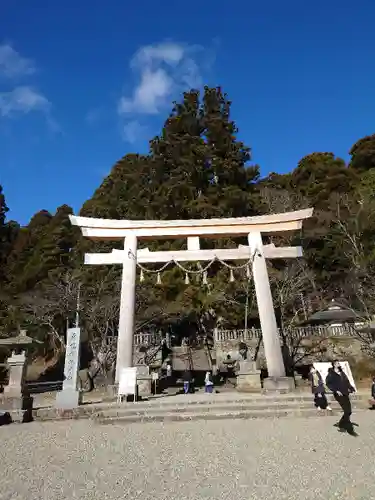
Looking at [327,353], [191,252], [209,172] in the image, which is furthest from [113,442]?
[209,172]

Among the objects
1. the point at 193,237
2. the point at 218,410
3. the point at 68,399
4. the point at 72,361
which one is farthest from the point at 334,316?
the point at 68,399

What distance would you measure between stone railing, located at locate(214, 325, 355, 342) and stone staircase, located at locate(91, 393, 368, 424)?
10109 mm

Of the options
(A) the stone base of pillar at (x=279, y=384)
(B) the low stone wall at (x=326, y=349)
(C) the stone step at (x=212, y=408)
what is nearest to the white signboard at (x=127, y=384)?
(C) the stone step at (x=212, y=408)

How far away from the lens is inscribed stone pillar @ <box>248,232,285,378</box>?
10203 mm

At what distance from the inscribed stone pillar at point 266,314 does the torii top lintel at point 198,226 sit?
0.49m

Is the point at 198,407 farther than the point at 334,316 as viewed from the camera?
No

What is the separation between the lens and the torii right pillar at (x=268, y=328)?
385 inches

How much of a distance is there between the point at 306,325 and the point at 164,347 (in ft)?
30.1

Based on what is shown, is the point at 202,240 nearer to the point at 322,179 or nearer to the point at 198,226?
the point at 198,226

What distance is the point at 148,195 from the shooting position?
27.6 metres

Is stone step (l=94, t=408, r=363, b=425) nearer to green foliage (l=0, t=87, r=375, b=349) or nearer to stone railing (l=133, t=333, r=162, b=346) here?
green foliage (l=0, t=87, r=375, b=349)

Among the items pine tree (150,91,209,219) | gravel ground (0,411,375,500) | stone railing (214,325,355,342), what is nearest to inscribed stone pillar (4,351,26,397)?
gravel ground (0,411,375,500)

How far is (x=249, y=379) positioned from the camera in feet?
38.6

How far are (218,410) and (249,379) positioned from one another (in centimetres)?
419
